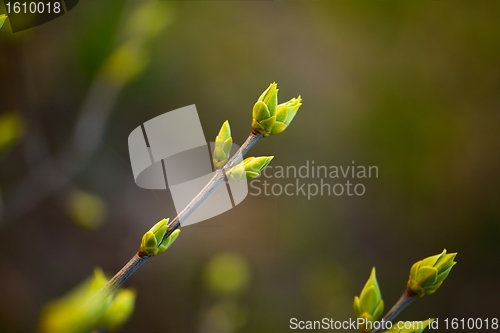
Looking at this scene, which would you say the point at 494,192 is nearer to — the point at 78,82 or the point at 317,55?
the point at 317,55

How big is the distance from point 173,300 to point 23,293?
0.26 metres

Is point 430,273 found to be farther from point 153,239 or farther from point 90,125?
point 90,125

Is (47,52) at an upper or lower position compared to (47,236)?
upper

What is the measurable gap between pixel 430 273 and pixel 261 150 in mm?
433

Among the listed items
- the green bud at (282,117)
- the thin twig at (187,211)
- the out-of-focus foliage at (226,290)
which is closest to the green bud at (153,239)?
the thin twig at (187,211)

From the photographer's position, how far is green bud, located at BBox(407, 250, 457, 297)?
29 cm

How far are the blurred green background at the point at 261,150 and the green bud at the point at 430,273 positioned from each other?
383 mm

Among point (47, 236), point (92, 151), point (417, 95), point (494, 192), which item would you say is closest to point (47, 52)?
point (92, 151)

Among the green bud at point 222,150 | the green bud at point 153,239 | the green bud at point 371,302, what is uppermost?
the green bud at point 222,150

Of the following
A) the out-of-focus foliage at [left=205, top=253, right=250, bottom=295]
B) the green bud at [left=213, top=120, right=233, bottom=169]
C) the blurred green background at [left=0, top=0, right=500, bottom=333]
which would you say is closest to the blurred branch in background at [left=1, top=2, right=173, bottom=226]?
the blurred green background at [left=0, top=0, right=500, bottom=333]

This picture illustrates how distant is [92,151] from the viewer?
0.68 metres

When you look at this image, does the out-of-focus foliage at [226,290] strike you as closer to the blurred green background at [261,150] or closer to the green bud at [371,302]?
the blurred green background at [261,150]

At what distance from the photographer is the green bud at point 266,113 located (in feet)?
0.89

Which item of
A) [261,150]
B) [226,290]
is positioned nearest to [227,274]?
[226,290]
